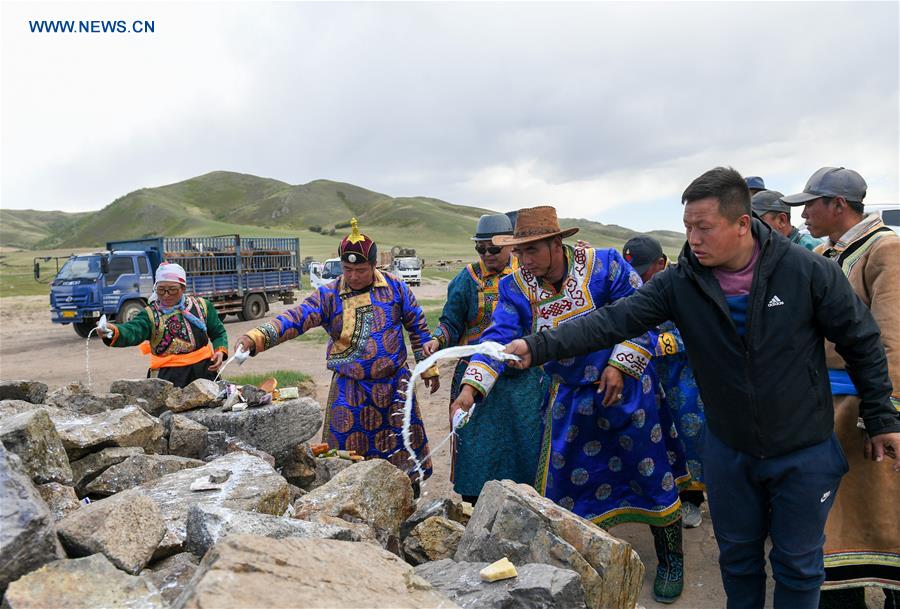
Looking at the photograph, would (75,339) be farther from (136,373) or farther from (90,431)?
(90,431)

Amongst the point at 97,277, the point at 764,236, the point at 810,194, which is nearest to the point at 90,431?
the point at 764,236

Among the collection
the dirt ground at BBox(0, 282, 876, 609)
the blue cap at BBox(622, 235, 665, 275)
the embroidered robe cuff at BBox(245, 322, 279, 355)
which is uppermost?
the blue cap at BBox(622, 235, 665, 275)

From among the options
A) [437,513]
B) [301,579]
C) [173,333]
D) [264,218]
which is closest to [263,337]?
[173,333]

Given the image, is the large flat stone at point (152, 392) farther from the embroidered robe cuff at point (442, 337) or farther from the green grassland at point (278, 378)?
the green grassland at point (278, 378)

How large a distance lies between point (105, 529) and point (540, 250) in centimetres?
228

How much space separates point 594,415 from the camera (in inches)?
140

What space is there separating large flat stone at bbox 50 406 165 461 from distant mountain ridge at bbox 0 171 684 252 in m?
65.6

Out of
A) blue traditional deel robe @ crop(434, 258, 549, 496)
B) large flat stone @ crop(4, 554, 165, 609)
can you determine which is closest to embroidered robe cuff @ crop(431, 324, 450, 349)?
blue traditional deel robe @ crop(434, 258, 549, 496)

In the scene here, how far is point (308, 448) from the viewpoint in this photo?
4203 mm

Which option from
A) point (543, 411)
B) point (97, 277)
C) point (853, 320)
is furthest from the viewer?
point (97, 277)

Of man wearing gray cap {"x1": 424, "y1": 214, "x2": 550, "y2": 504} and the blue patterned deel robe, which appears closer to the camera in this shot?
man wearing gray cap {"x1": 424, "y1": 214, "x2": 550, "y2": 504}

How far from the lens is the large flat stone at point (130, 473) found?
2.98 metres

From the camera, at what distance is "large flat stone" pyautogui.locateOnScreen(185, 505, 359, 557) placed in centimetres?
220

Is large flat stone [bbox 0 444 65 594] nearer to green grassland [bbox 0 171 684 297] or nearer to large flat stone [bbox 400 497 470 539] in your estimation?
large flat stone [bbox 400 497 470 539]
